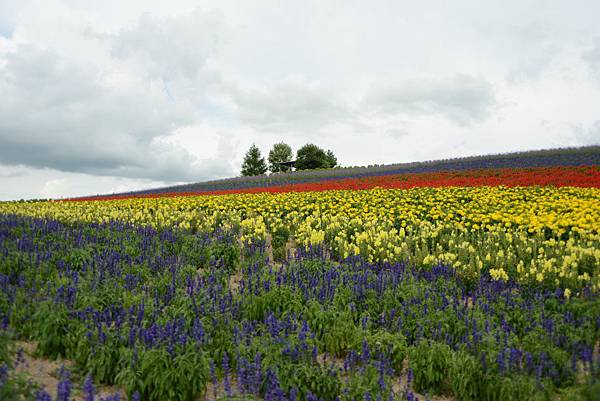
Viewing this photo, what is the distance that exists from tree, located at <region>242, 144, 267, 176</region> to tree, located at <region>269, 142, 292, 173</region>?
361 cm

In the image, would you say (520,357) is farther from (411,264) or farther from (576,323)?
(411,264)

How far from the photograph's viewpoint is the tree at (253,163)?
58.6 m

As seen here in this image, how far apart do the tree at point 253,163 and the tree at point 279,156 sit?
3.61 metres

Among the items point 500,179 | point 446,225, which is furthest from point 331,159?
point 446,225

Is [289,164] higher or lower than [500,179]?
higher

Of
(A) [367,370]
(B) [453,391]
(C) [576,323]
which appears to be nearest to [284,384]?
(A) [367,370]

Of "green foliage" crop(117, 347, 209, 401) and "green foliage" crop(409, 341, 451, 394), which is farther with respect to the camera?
"green foliage" crop(409, 341, 451, 394)

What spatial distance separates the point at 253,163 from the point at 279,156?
246 inches

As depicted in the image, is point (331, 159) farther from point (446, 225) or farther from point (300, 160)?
point (446, 225)

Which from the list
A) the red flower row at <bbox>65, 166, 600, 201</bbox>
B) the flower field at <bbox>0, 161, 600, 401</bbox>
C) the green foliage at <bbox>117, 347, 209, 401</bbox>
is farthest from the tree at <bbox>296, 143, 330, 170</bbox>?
the green foliage at <bbox>117, 347, 209, 401</bbox>

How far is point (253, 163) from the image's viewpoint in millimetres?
58844

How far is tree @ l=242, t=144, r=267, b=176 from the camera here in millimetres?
58594

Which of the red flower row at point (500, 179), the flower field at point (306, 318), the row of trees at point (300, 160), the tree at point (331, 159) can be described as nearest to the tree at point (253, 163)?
the row of trees at point (300, 160)

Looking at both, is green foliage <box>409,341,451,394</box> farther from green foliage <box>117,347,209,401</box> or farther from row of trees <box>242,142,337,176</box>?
row of trees <box>242,142,337,176</box>
